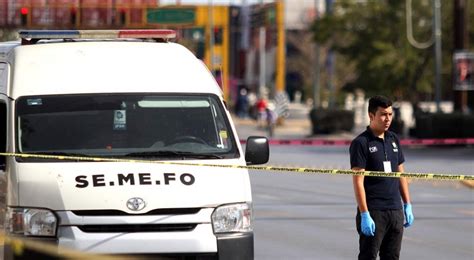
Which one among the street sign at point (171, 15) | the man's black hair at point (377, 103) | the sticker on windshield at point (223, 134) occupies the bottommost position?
the sticker on windshield at point (223, 134)

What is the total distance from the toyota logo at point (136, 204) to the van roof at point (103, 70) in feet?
4.46

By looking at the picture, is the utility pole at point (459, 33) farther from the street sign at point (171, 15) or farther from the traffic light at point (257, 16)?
the traffic light at point (257, 16)

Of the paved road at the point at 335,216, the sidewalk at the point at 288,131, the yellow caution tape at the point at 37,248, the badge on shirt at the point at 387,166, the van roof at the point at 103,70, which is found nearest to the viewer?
the yellow caution tape at the point at 37,248

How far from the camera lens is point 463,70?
3869 cm

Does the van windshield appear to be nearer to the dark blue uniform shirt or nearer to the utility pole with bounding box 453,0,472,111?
the dark blue uniform shirt

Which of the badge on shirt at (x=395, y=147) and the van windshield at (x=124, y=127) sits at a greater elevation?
the van windshield at (x=124, y=127)

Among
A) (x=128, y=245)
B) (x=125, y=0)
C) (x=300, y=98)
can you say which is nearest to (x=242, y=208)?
(x=128, y=245)

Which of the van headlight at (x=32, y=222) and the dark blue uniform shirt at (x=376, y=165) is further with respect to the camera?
the dark blue uniform shirt at (x=376, y=165)

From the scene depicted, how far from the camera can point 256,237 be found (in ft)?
48.3

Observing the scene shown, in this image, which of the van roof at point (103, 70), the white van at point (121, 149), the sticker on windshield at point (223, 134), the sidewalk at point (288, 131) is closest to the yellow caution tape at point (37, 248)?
the white van at point (121, 149)

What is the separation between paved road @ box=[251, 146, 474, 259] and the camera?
13.6 metres

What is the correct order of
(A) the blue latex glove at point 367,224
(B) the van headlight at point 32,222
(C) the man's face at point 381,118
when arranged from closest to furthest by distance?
(B) the van headlight at point 32,222 < (A) the blue latex glove at point 367,224 < (C) the man's face at point 381,118

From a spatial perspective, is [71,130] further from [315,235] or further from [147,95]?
[315,235]

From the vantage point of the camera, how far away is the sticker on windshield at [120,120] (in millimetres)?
9578
